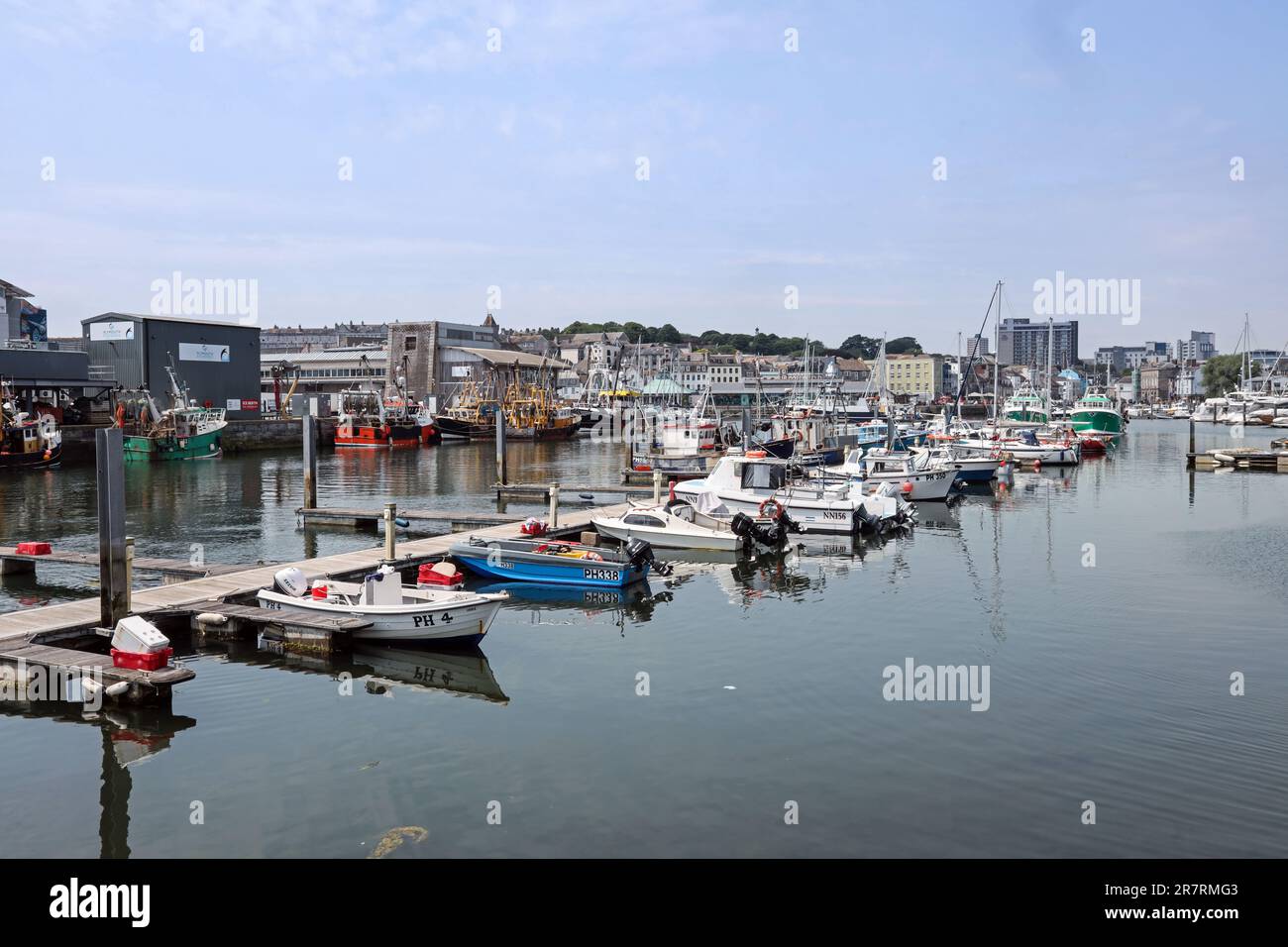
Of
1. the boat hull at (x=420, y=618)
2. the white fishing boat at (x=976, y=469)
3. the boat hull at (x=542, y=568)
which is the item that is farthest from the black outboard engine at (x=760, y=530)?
the white fishing boat at (x=976, y=469)

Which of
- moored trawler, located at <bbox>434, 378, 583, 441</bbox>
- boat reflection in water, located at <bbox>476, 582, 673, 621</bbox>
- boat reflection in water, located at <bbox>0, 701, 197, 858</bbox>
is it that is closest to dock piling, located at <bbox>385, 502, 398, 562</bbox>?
boat reflection in water, located at <bbox>476, 582, 673, 621</bbox>

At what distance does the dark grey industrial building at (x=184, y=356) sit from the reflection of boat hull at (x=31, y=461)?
52.3 ft

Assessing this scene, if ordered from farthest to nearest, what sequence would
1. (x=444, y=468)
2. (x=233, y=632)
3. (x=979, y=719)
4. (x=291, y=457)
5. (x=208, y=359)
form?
1. (x=208, y=359)
2. (x=291, y=457)
3. (x=444, y=468)
4. (x=233, y=632)
5. (x=979, y=719)

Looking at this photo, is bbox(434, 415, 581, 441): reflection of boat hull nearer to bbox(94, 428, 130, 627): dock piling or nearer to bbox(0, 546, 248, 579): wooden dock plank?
bbox(0, 546, 248, 579): wooden dock plank

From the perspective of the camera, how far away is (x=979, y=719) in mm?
14539

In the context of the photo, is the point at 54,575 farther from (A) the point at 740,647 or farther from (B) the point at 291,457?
(B) the point at 291,457

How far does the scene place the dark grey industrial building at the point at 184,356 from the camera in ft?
253

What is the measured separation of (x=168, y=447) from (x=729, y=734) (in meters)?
64.9

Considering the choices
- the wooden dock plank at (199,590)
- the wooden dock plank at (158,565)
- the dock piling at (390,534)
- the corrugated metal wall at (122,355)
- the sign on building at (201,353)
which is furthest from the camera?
the sign on building at (201,353)

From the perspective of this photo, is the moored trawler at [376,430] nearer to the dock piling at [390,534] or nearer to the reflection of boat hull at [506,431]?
the reflection of boat hull at [506,431]

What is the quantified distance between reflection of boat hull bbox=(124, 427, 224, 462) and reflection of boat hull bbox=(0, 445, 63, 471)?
548 centimetres

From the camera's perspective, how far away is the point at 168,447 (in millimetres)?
68812

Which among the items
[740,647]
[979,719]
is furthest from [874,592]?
[979,719]
